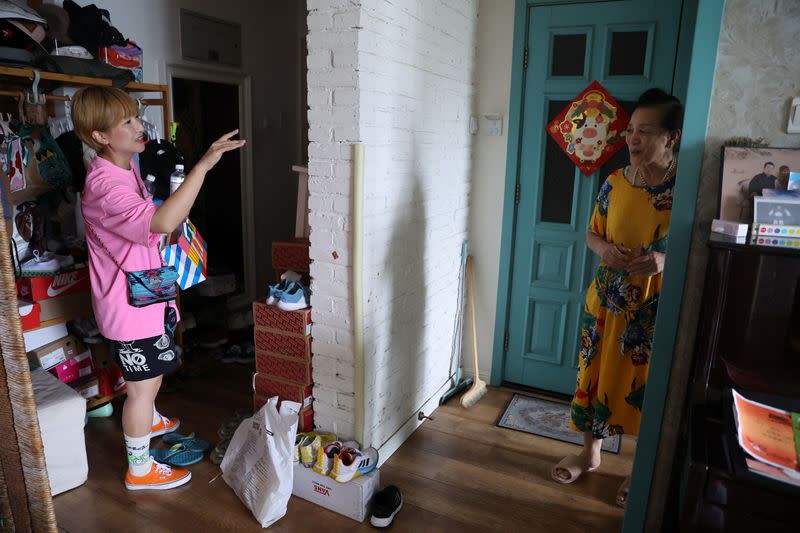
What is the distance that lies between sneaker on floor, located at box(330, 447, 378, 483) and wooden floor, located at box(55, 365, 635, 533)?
162mm

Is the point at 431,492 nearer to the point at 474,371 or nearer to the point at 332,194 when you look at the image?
the point at 474,371

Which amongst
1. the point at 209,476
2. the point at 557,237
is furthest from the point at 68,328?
the point at 557,237

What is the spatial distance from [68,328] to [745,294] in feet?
9.34

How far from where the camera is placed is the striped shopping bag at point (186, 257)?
235 cm

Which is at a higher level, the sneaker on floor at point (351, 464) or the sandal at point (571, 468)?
the sneaker on floor at point (351, 464)

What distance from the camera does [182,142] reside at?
150 inches

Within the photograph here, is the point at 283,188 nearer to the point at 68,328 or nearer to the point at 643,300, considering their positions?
the point at 68,328

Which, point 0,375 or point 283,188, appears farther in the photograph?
point 283,188

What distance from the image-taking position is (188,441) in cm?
250

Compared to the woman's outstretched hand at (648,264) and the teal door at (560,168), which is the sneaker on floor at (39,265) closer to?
the teal door at (560,168)

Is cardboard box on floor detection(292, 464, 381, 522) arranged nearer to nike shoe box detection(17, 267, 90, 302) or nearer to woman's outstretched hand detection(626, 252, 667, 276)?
woman's outstretched hand detection(626, 252, 667, 276)

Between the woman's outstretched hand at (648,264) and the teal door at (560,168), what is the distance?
0.96 meters

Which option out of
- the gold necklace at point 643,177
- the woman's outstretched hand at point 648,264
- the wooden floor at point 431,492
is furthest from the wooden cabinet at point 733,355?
the wooden floor at point 431,492

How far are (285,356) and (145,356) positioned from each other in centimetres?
54
